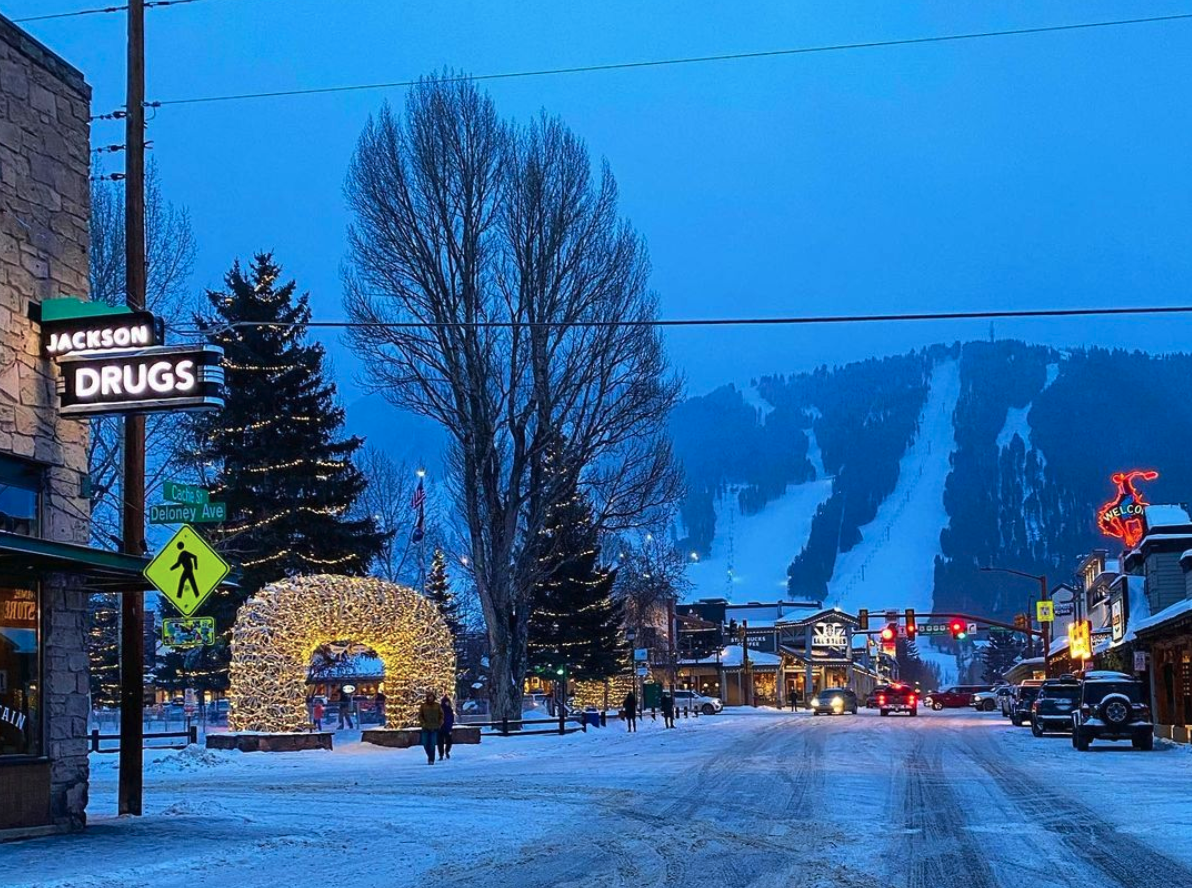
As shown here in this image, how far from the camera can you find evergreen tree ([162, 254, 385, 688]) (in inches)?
1881

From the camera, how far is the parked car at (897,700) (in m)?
73.1

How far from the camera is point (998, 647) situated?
170 metres

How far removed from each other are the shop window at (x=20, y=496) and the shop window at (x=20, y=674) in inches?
28.3

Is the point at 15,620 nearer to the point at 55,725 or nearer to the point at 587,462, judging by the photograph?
the point at 55,725

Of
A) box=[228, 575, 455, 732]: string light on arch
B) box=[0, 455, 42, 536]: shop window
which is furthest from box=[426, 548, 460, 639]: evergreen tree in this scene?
box=[0, 455, 42, 536]: shop window

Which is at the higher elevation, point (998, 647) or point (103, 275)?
point (103, 275)

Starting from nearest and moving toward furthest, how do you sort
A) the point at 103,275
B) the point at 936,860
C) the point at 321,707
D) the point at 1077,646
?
the point at 936,860
the point at 103,275
the point at 321,707
the point at 1077,646

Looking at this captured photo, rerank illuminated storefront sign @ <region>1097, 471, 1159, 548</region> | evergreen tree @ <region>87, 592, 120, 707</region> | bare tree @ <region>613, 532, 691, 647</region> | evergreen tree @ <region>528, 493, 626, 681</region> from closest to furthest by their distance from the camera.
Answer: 1. evergreen tree @ <region>87, 592, 120, 707</region>
2. illuminated storefront sign @ <region>1097, 471, 1159, 548</region>
3. evergreen tree @ <region>528, 493, 626, 681</region>
4. bare tree @ <region>613, 532, 691, 647</region>

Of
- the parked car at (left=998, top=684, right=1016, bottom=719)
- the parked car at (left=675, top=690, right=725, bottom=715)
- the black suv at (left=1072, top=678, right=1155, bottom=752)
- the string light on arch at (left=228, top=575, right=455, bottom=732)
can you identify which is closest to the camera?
the string light on arch at (left=228, top=575, right=455, bottom=732)

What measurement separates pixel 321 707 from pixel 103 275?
2703 cm

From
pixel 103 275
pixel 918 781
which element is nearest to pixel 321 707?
pixel 103 275

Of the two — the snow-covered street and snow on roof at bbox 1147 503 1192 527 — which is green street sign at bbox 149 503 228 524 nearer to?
the snow-covered street

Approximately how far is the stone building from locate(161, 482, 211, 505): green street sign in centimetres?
142

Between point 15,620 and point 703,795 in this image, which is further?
point 703,795
